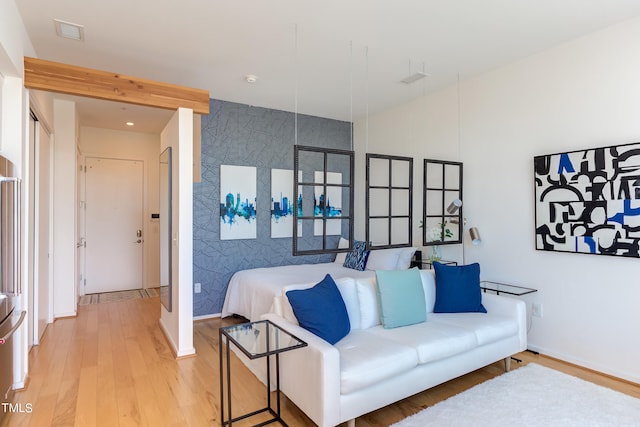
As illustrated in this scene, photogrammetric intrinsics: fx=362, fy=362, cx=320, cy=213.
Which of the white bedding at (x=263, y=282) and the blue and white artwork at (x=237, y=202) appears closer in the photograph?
the white bedding at (x=263, y=282)

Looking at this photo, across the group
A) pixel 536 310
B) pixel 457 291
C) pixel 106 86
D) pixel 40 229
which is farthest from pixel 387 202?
pixel 40 229

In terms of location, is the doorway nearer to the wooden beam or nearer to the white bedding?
the wooden beam

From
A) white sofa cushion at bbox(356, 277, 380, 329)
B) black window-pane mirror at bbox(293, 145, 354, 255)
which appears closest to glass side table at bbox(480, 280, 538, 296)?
white sofa cushion at bbox(356, 277, 380, 329)

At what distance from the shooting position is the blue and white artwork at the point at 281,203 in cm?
504

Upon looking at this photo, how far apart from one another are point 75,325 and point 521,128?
208 inches

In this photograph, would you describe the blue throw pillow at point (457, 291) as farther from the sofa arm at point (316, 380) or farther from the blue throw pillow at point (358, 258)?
the blue throw pillow at point (358, 258)

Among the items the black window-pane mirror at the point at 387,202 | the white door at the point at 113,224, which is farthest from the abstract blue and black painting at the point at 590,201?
the white door at the point at 113,224

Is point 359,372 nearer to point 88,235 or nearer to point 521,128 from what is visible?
point 521,128

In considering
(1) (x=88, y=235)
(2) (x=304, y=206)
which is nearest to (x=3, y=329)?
(2) (x=304, y=206)

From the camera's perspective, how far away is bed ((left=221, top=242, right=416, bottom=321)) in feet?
12.9

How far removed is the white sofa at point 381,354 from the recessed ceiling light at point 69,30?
261 centimetres

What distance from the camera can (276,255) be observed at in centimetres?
507

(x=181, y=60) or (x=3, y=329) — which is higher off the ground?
(x=181, y=60)

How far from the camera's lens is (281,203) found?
5098 mm
